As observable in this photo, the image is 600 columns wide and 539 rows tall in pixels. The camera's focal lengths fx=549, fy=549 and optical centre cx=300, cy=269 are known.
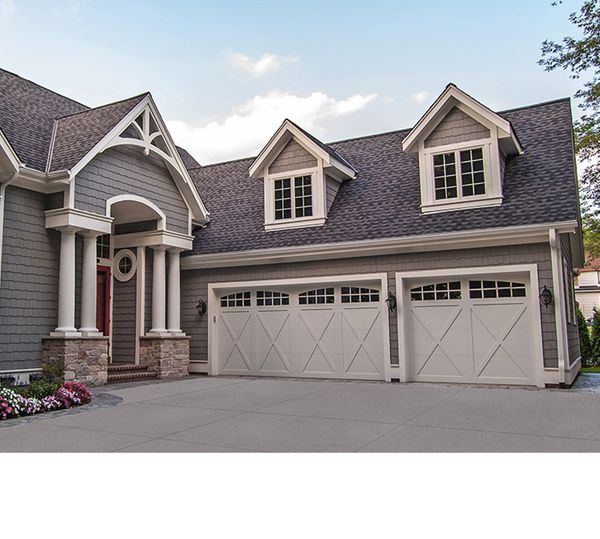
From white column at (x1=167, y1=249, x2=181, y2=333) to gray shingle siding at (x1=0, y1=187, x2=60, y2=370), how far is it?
3086 millimetres

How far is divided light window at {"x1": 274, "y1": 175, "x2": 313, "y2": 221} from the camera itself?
13.6 metres

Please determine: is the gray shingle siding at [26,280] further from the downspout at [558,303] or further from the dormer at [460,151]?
the downspout at [558,303]

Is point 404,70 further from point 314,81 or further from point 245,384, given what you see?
point 245,384

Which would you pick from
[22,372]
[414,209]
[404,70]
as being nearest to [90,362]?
[22,372]

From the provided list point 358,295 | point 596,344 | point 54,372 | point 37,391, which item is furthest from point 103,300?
point 596,344

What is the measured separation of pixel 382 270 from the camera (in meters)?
12.0

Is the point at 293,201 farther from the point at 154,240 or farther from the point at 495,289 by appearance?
the point at 495,289

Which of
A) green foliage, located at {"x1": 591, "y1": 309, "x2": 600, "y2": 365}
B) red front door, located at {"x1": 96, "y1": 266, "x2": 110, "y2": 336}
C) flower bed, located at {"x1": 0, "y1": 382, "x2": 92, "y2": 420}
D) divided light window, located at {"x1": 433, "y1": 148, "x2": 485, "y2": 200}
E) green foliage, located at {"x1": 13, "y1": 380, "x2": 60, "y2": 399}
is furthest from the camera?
green foliage, located at {"x1": 591, "y1": 309, "x2": 600, "y2": 365}

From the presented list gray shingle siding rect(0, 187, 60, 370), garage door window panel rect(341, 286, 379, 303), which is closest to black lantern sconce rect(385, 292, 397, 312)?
garage door window panel rect(341, 286, 379, 303)

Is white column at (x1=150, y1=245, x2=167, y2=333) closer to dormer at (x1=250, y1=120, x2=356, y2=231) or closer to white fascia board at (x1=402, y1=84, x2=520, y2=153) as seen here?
dormer at (x1=250, y1=120, x2=356, y2=231)

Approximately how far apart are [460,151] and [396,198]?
5.83ft

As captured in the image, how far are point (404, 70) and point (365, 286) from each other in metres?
6.35
